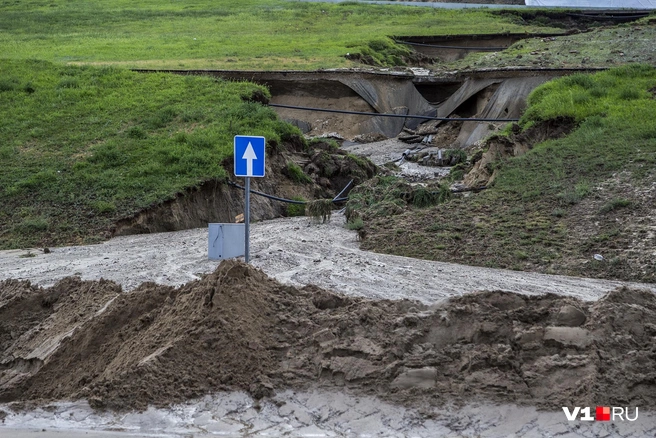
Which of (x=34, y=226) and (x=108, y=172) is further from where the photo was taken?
(x=108, y=172)

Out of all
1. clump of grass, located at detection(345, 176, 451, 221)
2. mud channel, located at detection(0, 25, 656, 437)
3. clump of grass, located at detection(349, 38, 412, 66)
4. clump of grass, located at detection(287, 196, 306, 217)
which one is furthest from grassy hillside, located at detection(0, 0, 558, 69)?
mud channel, located at detection(0, 25, 656, 437)

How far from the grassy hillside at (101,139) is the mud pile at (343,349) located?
24.6 feet

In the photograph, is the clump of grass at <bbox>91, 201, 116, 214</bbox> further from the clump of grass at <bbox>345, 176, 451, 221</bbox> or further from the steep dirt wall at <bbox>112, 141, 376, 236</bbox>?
the clump of grass at <bbox>345, 176, 451, 221</bbox>

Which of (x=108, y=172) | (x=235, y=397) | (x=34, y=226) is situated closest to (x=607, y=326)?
(x=235, y=397)

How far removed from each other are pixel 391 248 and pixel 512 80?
46.6 feet

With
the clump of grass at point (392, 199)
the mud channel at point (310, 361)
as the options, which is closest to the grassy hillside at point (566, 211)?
the clump of grass at point (392, 199)

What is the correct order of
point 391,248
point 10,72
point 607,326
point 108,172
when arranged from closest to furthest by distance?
1. point 607,326
2. point 391,248
3. point 108,172
4. point 10,72

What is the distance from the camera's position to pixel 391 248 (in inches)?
511

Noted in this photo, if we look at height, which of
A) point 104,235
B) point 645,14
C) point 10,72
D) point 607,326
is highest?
point 645,14

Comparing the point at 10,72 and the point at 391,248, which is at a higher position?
the point at 10,72

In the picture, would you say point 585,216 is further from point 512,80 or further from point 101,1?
point 101,1

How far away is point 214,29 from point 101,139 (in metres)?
23.2

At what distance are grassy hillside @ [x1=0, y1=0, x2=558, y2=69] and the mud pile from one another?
2083 cm

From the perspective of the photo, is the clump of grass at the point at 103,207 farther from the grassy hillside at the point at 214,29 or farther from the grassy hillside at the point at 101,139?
the grassy hillside at the point at 214,29
